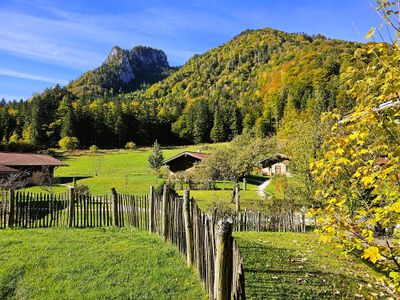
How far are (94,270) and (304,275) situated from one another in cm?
504

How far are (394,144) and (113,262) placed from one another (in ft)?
22.9

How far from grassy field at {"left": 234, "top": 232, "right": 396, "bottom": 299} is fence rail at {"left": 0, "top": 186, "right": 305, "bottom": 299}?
134 centimetres

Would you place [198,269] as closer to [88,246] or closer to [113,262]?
[113,262]

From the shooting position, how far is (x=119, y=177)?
45.8 metres

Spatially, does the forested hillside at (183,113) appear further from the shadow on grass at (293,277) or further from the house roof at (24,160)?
the shadow on grass at (293,277)

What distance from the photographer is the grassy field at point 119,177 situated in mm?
31644

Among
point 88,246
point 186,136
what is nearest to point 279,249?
point 88,246

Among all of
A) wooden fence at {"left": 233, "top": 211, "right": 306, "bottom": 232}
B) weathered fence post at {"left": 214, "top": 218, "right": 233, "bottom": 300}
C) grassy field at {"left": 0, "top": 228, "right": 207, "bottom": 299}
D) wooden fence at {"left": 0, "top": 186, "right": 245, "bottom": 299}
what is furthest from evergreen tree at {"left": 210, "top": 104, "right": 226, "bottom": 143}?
weathered fence post at {"left": 214, "top": 218, "right": 233, "bottom": 300}

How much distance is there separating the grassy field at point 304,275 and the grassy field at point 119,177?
14.4 meters

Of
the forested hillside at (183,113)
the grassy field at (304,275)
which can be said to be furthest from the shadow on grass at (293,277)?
the forested hillside at (183,113)

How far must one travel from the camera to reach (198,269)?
23.6 feet

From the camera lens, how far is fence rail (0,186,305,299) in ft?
14.2

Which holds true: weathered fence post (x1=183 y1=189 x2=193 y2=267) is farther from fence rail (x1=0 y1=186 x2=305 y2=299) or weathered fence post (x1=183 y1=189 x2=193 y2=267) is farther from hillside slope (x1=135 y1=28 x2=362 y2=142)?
hillside slope (x1=135 y1=28 x2=362 y2=142)

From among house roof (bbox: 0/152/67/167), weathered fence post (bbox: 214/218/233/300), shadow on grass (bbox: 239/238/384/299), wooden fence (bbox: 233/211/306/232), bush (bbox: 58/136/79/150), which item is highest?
bush (bbox: 58/136/79/150)
